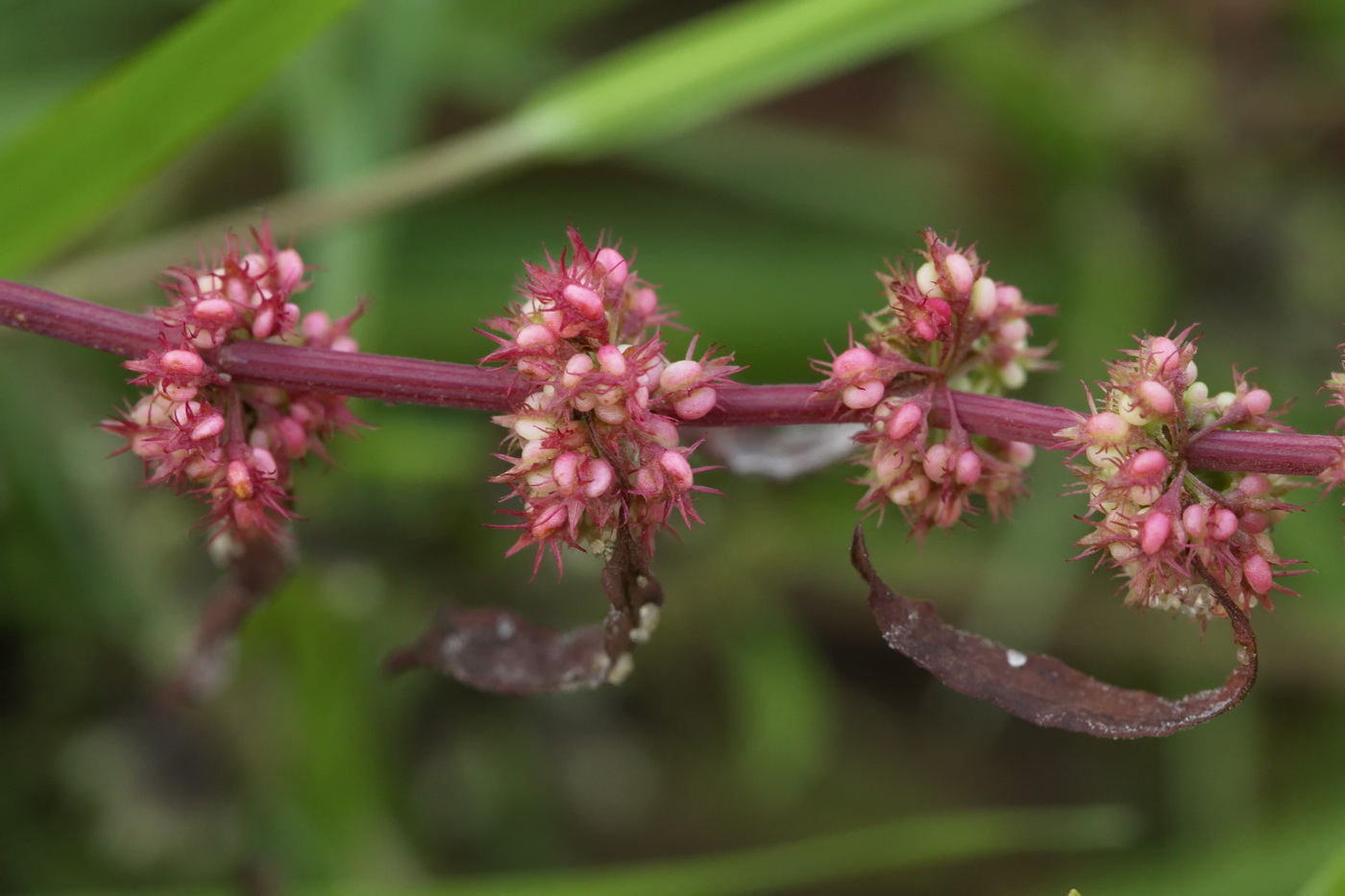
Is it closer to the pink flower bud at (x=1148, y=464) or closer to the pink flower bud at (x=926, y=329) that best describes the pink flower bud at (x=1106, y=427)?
the pink flower bud at (x=1148, y=464)

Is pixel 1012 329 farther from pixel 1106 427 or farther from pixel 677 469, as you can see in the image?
pixel 677 469

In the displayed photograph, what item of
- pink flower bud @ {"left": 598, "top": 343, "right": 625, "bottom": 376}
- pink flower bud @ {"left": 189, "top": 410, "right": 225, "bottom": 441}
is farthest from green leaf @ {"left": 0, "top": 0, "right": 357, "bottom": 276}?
pink flower bud @ {"left": 598, "top": 343, "right": 625, "bottom": 376}

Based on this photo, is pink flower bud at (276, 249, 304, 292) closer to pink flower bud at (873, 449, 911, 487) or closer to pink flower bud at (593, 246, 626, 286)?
pink flower bud at (593, 246, 626, 286)

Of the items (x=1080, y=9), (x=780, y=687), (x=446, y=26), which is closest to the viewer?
(x=780, y=687)

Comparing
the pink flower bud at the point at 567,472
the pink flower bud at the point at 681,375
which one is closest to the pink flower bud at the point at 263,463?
the pink flower bud at the point at 567,472

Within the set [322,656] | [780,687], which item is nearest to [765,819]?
[780,687]

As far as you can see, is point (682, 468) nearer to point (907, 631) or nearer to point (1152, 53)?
point (907, 631)
